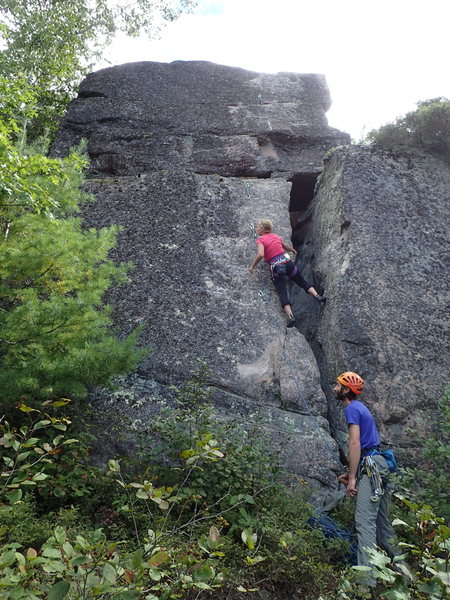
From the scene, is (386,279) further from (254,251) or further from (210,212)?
(210,212)

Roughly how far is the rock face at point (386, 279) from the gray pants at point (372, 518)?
1376 mm

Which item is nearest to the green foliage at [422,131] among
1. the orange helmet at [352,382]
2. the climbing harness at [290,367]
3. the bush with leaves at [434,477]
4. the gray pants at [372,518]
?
the climbing harness at [290,367]

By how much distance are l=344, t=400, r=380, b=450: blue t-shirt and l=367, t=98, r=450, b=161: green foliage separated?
5.61 metres

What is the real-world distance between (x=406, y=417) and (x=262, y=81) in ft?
26.5

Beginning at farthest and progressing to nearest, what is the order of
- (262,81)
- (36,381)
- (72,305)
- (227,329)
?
(262,81) → (227,329) → (72,305) → (36,381)

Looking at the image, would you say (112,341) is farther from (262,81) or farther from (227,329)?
(262,81)

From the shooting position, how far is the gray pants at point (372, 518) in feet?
15.0

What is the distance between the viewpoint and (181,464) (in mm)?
5457

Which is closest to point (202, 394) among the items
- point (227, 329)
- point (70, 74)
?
point (227, 329)

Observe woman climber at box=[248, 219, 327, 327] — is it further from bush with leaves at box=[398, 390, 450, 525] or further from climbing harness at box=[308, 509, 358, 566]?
climbing harness at box=[308, 509, 358, 566]

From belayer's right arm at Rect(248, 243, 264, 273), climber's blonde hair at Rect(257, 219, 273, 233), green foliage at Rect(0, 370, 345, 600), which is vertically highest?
climber's blonde hair at Rect(257, 219, 273, 233)

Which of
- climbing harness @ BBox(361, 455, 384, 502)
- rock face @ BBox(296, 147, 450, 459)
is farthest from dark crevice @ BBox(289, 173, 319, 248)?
climbing harness @ BBox(361, 455, 384, 502)

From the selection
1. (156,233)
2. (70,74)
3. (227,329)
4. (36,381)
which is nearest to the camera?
(36,381)

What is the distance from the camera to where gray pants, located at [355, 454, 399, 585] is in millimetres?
4574
